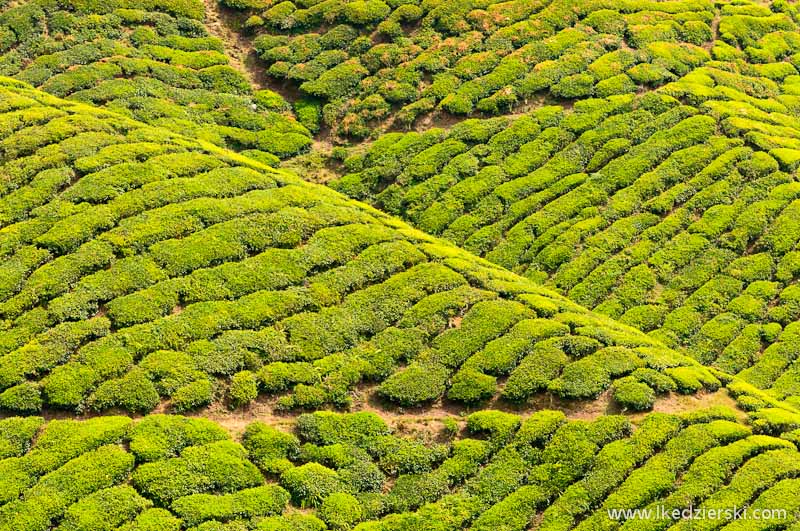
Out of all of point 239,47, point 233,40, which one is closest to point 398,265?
point 239,47

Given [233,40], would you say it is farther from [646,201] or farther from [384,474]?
[384,474]

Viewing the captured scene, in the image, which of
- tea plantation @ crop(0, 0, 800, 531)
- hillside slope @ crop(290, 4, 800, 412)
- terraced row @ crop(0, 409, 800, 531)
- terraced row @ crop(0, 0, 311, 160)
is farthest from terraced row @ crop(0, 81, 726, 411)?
terraced row @ crop(0, 0, 311, 160)

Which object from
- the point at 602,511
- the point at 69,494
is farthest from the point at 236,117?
the point at 602,511

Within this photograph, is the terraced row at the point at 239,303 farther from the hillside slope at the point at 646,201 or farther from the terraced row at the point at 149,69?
the terraced row at the point at 149,69

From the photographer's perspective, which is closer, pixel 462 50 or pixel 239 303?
pixel 239 303

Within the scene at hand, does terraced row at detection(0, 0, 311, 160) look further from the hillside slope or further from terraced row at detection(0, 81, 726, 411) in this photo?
terraced row at detection(0, 81, 726, 411)

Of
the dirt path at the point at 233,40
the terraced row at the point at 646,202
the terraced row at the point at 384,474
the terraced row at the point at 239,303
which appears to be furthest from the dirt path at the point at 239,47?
the terraced row at the point at 384,474
